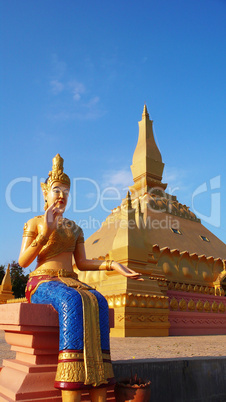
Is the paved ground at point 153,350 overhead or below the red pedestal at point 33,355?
below

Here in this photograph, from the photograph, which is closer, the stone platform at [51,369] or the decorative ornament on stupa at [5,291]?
the stone platform at [51,369]

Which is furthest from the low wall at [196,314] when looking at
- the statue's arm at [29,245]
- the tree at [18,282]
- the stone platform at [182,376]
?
the tree at [18,282]

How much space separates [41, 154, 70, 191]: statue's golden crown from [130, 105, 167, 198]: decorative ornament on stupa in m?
11.8

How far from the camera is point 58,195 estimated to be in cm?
350

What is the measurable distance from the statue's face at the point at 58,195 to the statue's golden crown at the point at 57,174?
4 centimetres

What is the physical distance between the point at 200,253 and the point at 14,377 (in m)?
11.2

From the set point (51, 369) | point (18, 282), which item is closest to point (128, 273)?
point (51, 369)

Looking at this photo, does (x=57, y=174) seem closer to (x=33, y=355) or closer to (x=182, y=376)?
(x=33, y=355)

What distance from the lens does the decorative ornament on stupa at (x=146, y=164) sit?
1614 centimetres

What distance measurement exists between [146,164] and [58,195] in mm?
13215

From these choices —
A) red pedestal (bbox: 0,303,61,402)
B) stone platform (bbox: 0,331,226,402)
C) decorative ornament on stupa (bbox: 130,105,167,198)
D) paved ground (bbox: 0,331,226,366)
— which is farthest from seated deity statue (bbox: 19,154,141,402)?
decorative ornament on stupa (bbox: 130,105,167,198)

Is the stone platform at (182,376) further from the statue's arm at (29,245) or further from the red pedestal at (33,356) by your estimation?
the statue's arm at (29,245)

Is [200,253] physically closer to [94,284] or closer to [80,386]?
[94,284]

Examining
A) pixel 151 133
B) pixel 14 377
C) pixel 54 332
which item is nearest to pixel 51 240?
pixel 54 332
